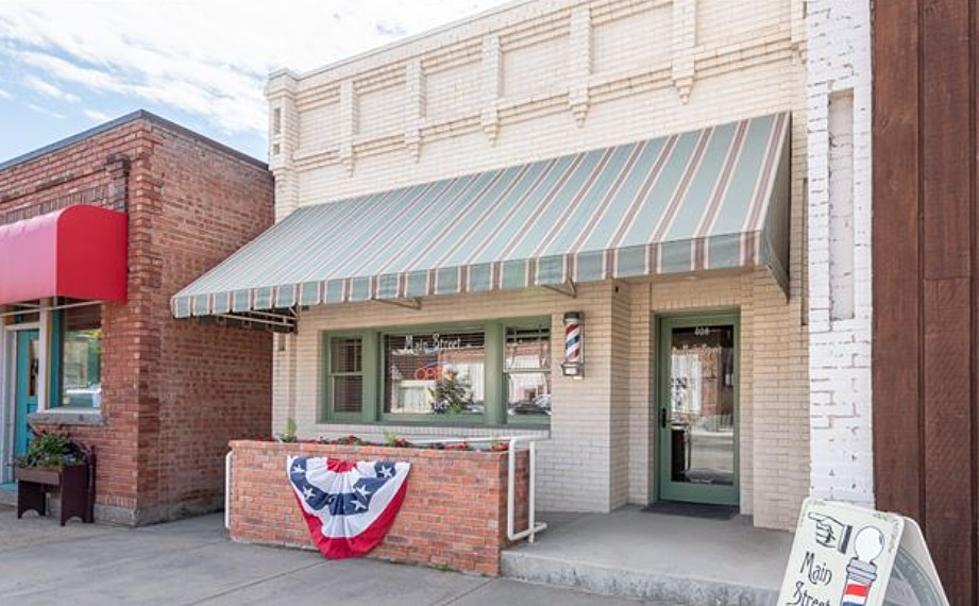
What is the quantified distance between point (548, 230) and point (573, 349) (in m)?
1.84

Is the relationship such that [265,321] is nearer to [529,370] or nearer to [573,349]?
[529,370]

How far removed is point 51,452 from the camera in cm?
970

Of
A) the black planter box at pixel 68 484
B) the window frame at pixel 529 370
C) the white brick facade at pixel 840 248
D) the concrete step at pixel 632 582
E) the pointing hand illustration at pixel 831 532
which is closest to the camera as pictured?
the pointing hand illustration at pixel 831 532

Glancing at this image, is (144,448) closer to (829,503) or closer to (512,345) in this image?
(512,345)

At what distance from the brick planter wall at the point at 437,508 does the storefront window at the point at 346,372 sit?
267 cm

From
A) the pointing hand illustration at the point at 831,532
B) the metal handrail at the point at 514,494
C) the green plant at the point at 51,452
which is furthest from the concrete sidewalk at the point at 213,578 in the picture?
the pointing hand illustration at the point at 831,532

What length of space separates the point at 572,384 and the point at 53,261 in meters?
6.27

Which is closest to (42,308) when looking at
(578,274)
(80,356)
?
(80,356)

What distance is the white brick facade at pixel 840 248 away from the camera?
4441 mm

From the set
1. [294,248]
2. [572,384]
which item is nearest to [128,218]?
[294,248]

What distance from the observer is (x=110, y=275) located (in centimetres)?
934

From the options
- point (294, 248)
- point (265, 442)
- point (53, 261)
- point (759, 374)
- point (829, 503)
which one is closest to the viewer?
point (829, 503)

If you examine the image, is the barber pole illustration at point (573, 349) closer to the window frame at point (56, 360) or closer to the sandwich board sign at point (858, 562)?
the sandwich board sign at point (858, 562)

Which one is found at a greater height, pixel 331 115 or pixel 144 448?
pixel 331 115
